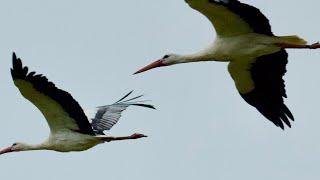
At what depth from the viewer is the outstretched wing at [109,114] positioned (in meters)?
19.6

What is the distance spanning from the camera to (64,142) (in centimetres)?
1812

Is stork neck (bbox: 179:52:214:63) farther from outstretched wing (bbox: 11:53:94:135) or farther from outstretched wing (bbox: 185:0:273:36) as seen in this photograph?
outstretched wing (bbox: 11:53:94:135)

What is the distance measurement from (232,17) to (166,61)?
5.85 feet

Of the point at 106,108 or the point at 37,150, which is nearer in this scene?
the point at 37,150

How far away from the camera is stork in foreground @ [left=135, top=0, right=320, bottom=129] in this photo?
1697cm

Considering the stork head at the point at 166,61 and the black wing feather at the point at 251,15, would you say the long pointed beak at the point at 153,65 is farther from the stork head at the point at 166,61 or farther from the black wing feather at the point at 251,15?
the black wing feather at the point at 251,15

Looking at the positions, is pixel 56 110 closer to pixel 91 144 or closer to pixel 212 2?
pixel 91 144

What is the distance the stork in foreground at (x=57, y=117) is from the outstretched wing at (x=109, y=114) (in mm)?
34

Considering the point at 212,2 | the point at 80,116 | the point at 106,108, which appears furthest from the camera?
the point at 106,108

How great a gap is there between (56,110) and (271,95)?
317 cm

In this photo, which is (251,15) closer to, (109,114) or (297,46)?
(297,46)

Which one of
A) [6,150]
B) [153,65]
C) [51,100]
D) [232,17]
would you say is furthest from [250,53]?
[6,150]

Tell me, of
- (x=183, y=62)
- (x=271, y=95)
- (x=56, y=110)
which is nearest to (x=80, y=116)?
(x=56, y=110)

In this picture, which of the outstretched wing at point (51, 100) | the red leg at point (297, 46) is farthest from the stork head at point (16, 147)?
the red leg at point (297, 46)
